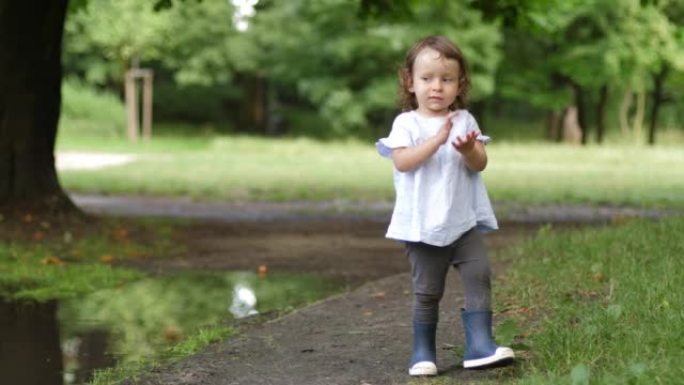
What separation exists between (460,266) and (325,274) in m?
4.89

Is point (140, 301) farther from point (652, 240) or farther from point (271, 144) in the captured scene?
point (271, 144)

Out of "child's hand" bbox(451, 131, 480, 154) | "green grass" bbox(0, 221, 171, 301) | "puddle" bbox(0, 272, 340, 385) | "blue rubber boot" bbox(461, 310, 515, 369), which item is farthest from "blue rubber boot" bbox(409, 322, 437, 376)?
"green grass" bbox(0, 221, 171, 301)

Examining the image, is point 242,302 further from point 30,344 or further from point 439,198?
point 439,198

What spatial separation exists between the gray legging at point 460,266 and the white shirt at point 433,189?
10cm

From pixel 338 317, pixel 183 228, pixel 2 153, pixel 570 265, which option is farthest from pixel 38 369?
pixel 183 228

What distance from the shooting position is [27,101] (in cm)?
1258

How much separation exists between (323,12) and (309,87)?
3.05m

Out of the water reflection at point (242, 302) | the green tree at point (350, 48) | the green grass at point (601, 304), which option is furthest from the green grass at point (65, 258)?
the green tree at point (350, 48)

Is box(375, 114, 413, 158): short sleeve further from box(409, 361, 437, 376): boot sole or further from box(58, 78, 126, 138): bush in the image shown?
box(58, 78, 126, 138): bush

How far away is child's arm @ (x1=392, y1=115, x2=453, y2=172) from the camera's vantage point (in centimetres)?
523

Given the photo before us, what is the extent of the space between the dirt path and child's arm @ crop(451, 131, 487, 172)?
97 cm

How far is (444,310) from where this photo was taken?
7316 mm

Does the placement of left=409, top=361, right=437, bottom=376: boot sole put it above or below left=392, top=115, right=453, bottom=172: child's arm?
below

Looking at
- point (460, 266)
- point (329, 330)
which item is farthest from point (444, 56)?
point (329, 330)
